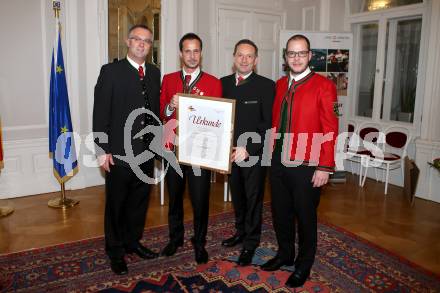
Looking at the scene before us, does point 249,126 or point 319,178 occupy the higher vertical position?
point 249,126

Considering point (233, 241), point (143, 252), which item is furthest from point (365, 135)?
point (143, 252)

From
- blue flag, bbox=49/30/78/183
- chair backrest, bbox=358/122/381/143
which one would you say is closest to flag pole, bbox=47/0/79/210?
blue flag, bbox=49/30/78/183

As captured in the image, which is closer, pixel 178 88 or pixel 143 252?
pixel 178 88

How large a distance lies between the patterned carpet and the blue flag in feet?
4.20

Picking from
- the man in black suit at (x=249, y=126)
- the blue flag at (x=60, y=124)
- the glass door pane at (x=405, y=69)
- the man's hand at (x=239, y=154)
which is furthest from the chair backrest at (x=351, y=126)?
the blue flag at (x=60, y=124)

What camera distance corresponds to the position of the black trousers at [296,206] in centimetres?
252

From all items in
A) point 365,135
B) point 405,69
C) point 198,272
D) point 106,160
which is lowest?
point 198,272

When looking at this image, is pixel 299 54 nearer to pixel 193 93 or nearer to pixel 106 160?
pixel 193 93

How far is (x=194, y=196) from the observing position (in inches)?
112

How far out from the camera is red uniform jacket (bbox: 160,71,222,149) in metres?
2.76

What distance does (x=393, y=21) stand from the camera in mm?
5484

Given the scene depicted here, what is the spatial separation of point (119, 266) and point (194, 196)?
71cm

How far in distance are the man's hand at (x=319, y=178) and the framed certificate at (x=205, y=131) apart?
1.87ft

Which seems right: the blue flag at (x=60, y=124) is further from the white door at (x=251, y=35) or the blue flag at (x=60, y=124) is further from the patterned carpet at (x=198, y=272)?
the white door at (x=251, y=35)
